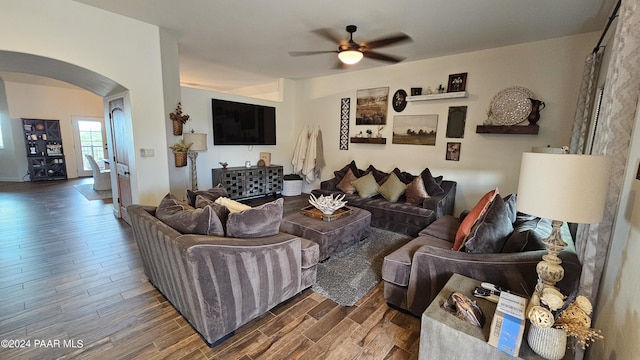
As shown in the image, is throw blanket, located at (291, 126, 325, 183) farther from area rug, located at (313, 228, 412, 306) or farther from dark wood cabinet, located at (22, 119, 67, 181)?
dark wood cabinet, located at (22, 119, 67, 181)

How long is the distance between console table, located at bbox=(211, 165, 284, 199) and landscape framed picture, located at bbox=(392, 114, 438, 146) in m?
2.90

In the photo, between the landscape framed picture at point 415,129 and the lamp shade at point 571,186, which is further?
the landscape framed picture at point 415,129

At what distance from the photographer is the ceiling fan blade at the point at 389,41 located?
11.7 feet

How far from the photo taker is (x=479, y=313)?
138 cm

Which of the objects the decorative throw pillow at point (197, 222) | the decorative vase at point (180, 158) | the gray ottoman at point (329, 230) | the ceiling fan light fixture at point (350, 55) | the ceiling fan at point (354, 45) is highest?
the ceiling fan at point (354, 45)

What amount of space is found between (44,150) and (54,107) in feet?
4.43

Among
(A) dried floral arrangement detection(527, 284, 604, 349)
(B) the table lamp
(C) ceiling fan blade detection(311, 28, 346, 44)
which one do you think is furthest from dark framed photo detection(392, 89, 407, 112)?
(A) dried floral arrangement detection(527, 284, 604, 349)

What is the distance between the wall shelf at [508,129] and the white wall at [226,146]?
4.34 metres

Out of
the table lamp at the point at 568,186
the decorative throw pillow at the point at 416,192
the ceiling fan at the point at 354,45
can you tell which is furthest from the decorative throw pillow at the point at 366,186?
the table lamp at the point at 568,186

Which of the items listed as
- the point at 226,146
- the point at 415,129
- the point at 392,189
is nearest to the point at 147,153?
the point at 226,146

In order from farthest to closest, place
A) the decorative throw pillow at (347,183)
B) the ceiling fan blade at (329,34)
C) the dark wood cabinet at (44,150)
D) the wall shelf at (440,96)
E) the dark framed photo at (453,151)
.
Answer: the dark wood cabinet at (44,150), the decorative throw pillow at (347,183), the dark framed photo at (453,151), the wall shelf at (440,96), the ceiling fan blade at (329,34)

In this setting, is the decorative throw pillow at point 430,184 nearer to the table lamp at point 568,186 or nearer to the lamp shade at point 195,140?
the table lamp at point 568,186

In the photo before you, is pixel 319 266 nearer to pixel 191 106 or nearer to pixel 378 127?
pixel 378 127

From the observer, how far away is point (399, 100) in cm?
504
